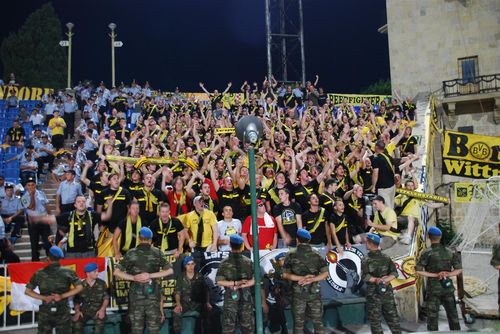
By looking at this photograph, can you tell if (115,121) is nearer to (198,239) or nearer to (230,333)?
(198,239)

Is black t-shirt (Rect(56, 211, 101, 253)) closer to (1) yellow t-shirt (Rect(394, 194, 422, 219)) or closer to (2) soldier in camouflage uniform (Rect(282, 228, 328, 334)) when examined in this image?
(2) soldier in camouflage uniform (Rect(282, 228, 328, 334))

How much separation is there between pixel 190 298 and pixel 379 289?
3310 mm

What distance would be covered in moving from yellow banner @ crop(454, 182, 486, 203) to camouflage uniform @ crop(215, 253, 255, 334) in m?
11.3

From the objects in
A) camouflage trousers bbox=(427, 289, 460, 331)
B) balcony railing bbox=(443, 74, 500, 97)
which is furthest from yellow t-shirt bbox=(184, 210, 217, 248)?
balcony railing bbox=(443, 74, 500, 97)

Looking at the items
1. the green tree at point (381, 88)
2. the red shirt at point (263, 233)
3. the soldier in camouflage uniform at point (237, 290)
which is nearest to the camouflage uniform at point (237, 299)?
the soldier in camouflage uniform at point (237, 290)

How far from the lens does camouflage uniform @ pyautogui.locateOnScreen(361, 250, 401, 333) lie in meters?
8.67

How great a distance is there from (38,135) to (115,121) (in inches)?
123

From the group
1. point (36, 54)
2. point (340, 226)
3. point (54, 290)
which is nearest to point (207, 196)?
point (340, 226)

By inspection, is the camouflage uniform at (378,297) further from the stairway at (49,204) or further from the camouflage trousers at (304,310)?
the stairway at (49,204)

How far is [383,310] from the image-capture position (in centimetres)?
882

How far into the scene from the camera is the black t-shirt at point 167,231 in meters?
9.65

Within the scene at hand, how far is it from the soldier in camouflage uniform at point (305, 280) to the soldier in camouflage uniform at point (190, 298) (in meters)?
1.55

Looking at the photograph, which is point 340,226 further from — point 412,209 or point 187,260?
point 187,260

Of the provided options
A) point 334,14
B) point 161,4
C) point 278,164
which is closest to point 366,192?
point 278,164
